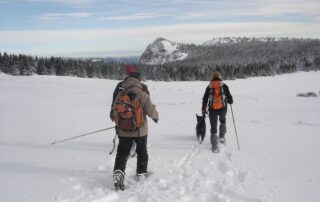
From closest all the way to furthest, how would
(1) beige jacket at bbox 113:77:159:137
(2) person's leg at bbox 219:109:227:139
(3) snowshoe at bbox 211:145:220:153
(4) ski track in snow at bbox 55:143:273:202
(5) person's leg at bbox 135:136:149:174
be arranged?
(4) ski track in snow at bbox 55:143:273:202 → (1) beige jacket at bbox 113:77:159:137 → (5) person's leg at bbox 135:136:149:174 → (3) snowshoe at bbox 211:145:220:153 → (2) person's leg at bbox 219:109:227:139

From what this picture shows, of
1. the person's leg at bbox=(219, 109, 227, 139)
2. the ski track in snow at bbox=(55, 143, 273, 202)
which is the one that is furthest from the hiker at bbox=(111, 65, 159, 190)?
the person's leg at bbox=(219, 109, 227, 139)

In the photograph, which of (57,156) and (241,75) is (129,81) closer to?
(57,156)

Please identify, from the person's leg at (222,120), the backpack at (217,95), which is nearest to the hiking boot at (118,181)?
the backpack at (217,95)

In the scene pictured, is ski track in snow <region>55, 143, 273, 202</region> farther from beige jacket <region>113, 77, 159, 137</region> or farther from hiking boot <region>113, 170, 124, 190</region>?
beige jacket <region>113, 77, 159, 137</region>

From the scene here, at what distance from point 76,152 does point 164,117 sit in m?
7.93

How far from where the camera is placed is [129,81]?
6.34 metres

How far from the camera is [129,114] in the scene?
6281 mm

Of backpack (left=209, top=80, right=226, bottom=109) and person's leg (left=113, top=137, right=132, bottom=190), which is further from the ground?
backpack (left=209, top=80, right=226, bottom=109)

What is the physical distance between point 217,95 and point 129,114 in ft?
12.0

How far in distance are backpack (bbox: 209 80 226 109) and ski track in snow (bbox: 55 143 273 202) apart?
1749mm

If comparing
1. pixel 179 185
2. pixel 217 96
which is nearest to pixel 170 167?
pixel 179 185

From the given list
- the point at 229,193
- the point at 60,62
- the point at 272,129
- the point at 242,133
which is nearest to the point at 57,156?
the point at 229,193

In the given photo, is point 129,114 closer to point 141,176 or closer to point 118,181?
point 118,181

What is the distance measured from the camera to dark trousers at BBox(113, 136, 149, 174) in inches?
252
